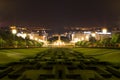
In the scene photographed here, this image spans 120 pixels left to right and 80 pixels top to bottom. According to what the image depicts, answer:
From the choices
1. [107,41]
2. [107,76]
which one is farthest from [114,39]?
[107,76]

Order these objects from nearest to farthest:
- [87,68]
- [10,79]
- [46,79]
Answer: [46,79]
[10,79]
[87,68]

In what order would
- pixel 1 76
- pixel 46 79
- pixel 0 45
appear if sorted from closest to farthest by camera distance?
pixel 46 79, pixel 1 76, pixel 0 45

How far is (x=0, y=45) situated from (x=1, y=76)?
46164mm

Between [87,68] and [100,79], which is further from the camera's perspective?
[87,68]

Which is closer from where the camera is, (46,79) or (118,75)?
(46,79)

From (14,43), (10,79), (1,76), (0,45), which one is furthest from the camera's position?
(14,43)

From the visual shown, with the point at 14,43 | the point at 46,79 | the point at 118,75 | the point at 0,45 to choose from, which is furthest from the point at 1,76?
the point at 14,43

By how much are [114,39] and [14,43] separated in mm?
25726

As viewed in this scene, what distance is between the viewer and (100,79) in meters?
13.1

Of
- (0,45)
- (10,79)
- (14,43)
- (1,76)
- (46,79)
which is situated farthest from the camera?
(14,43)

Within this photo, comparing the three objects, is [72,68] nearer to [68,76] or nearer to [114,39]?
[68,76]

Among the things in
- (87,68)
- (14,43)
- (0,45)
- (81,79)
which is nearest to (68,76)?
(81,79)

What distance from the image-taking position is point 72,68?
19.4 metres

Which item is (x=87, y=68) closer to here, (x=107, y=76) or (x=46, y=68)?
(x=46, y=68)
